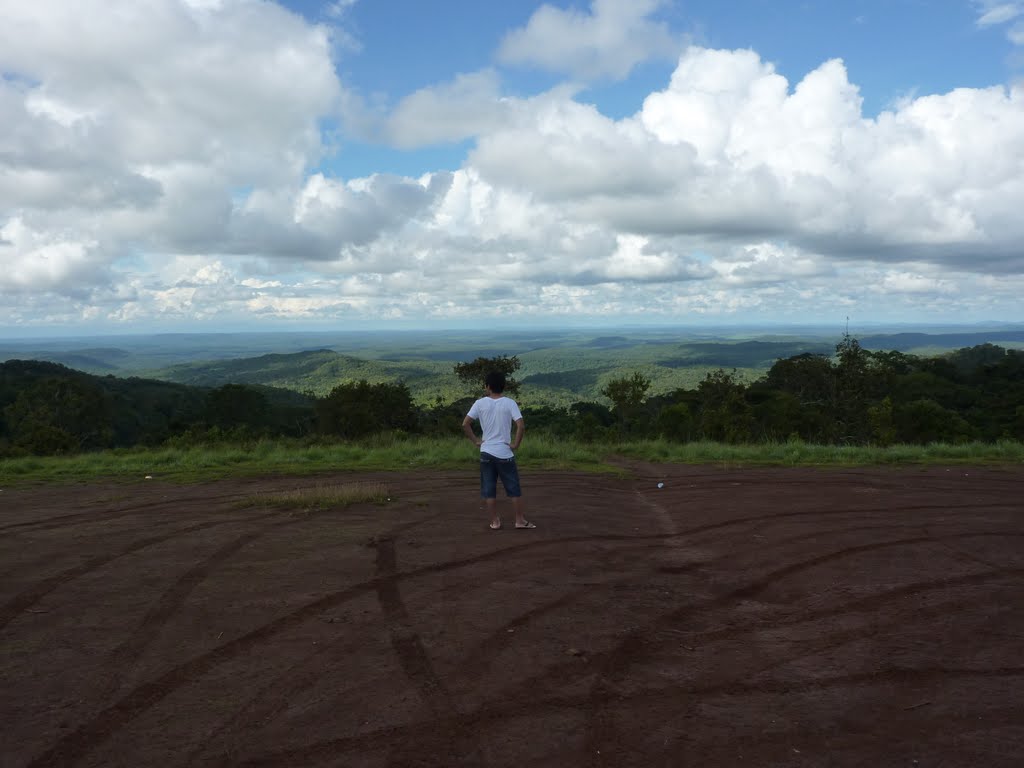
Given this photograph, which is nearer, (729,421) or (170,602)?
(170,602)

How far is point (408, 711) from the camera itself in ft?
13.5

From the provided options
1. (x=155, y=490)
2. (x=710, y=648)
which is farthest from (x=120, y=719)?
(x=155, y=490)

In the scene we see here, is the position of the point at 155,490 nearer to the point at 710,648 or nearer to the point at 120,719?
the point at 120,719

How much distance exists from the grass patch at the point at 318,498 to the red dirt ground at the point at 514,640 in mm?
670

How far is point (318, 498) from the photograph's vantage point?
10531 millimetres

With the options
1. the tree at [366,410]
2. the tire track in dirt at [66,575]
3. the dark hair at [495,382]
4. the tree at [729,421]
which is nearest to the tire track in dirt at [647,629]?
the dark hair at [495,382]

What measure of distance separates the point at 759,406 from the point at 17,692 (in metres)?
41.7

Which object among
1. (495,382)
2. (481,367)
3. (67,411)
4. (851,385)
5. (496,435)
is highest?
(495,382)

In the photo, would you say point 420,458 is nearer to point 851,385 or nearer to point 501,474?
point 501,474

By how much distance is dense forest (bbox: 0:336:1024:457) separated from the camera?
1185 inches

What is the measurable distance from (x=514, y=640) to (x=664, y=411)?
32373 mm

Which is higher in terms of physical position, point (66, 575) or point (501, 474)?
point (501, 474)

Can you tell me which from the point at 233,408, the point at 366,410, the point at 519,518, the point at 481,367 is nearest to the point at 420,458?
the point at 519,518

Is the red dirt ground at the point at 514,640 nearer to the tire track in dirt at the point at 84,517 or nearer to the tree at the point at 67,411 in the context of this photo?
the tire track in dirt at the point at 84,517
